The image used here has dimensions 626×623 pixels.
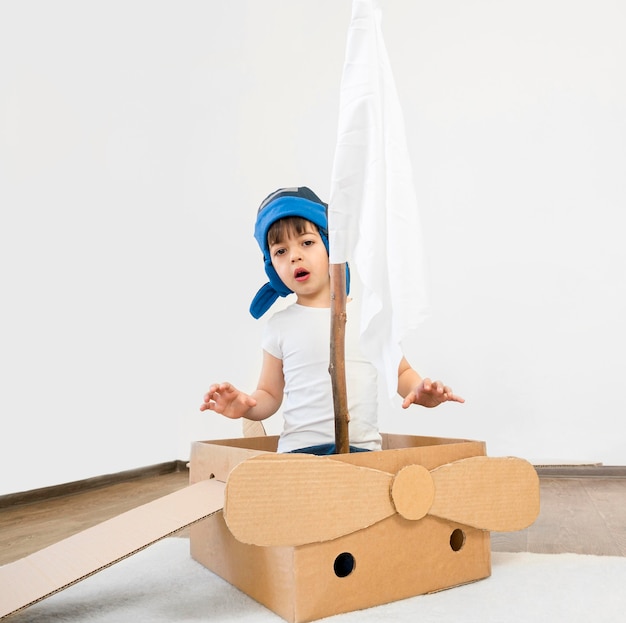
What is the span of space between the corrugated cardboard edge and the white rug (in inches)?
2.0

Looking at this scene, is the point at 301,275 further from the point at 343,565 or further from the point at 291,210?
the point at 343,565

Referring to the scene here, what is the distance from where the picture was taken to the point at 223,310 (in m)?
2.01

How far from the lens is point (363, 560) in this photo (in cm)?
70

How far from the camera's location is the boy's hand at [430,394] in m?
0.82

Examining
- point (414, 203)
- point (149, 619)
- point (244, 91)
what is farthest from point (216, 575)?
point (244, 91)

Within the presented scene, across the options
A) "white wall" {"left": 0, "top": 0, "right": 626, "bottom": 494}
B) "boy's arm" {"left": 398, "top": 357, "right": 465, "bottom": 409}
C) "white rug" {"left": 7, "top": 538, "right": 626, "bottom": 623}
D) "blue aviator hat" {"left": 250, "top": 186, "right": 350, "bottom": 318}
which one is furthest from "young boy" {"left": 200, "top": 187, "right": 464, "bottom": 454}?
"white wall" {"left": 0, "top": 0, "right": 626, "bottom": 494}

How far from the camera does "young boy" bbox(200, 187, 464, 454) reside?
947 mm

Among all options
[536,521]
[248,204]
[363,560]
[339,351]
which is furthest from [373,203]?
[248,204]

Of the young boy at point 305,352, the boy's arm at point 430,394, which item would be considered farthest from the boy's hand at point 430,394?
the young boy at point 305,352

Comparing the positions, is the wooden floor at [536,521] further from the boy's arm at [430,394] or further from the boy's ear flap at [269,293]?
the boy's ear flap at [269,293]

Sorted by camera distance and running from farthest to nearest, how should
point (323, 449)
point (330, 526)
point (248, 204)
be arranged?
point (248, 204), point (323, 449), point (330, 526)

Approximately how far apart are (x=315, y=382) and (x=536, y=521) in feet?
1.64

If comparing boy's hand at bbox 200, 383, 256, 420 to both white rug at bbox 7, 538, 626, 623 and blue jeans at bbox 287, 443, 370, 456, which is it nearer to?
blue jeans at bbox 287, 443, 370, 456

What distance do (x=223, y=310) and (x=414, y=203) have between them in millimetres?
1283
